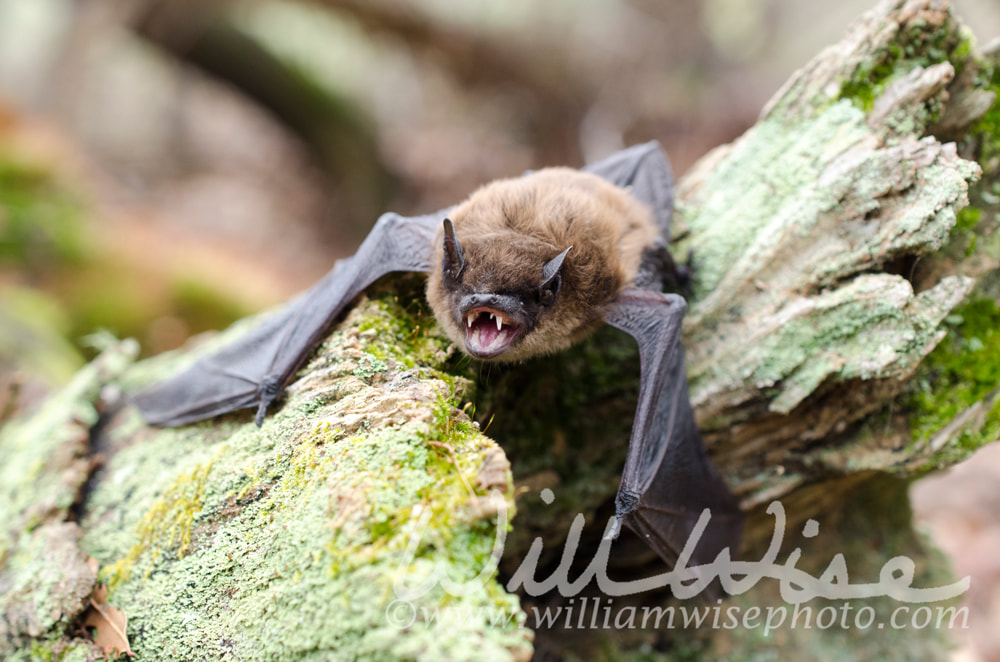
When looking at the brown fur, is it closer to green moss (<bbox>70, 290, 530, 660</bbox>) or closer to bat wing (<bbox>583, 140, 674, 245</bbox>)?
bat wing (<bbox>583, 140, 674, 245</bbox>)

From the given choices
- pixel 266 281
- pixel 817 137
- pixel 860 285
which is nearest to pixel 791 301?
pixel 860 285

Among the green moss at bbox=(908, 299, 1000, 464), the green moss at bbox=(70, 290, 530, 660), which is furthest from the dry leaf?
the green moss at bbox=(908, 299, 1000, 464)

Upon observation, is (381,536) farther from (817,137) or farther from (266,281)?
(266,281)

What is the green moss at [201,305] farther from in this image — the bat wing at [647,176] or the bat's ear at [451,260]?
the bat's ear at [451,260]

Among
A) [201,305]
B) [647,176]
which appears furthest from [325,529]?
[201,305]

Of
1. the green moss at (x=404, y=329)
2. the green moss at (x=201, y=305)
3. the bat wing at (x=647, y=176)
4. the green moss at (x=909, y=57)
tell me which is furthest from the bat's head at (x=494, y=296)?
the green moss at (x=201, y=305)

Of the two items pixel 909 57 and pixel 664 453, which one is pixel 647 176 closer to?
pixel 909 57
